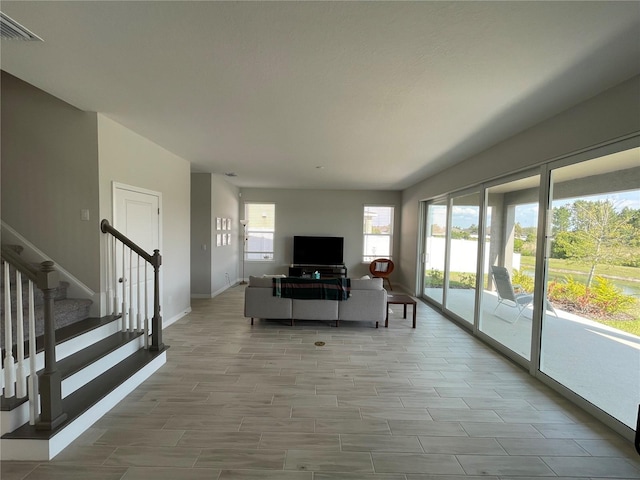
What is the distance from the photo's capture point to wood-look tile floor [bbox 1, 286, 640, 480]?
5.77ft

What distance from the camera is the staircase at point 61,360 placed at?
176cm

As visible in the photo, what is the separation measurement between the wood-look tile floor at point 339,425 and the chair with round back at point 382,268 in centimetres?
396

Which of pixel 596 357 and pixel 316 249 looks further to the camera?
pixel 316 249

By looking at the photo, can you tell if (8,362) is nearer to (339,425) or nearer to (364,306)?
(339,425)

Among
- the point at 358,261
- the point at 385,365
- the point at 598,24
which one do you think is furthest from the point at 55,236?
the point at 358,261

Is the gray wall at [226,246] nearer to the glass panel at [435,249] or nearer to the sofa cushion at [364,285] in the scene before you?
the sofa cushion at [364,285]

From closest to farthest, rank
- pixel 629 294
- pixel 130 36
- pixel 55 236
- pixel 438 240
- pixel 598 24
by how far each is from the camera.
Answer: pixel 598 24 < pixel 130 36 < pixel 629 294 < pixel 55 236 < pixel 438 240

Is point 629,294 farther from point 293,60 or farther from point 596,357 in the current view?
point 293,60

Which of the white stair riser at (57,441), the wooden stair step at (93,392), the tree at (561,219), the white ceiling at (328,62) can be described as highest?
the white ceiling at (328,62)

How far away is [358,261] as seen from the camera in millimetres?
8156

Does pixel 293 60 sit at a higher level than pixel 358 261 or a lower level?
higher

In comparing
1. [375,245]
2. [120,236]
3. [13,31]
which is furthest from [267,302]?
[375,245]

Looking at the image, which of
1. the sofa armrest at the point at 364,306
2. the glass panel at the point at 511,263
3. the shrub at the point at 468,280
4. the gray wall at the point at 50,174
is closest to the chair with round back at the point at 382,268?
the shrub at the point at 468,280

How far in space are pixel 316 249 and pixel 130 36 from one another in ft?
21.3
